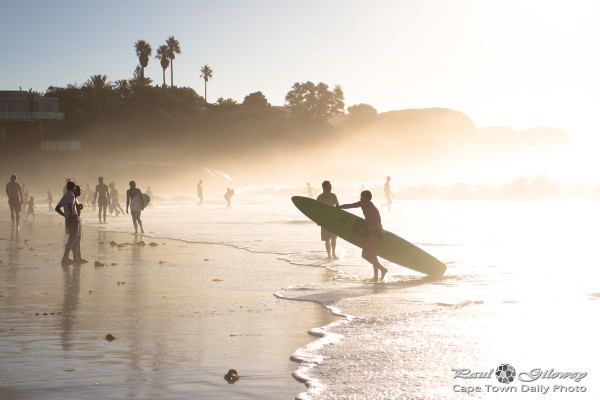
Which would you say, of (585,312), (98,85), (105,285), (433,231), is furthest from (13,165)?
(585,312)

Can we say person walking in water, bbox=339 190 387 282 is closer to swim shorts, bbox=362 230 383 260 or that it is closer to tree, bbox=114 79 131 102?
swim shorts, bbox=362 230 383 260

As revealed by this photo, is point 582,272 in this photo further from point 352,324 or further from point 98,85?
point 98,85

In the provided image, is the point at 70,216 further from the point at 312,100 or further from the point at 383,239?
the point at 312,100

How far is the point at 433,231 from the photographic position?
71.6ft

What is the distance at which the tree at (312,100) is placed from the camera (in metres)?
115

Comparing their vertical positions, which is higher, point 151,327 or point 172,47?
point 172,47

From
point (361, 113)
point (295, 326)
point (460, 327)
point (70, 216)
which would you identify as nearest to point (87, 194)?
point (70, 216)

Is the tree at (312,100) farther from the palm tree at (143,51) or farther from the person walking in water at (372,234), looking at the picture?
the person walking in water at (372,234)

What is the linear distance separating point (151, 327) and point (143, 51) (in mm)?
90484

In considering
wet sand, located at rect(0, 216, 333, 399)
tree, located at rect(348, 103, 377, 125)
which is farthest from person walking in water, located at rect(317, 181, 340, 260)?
tree, located at rect(348, 103, 377, 125)

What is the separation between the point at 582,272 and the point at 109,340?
8.41 metres

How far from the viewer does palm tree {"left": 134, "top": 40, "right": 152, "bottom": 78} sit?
9306cm

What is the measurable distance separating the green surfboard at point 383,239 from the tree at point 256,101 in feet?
296

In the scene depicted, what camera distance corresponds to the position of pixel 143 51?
93.1 metres
